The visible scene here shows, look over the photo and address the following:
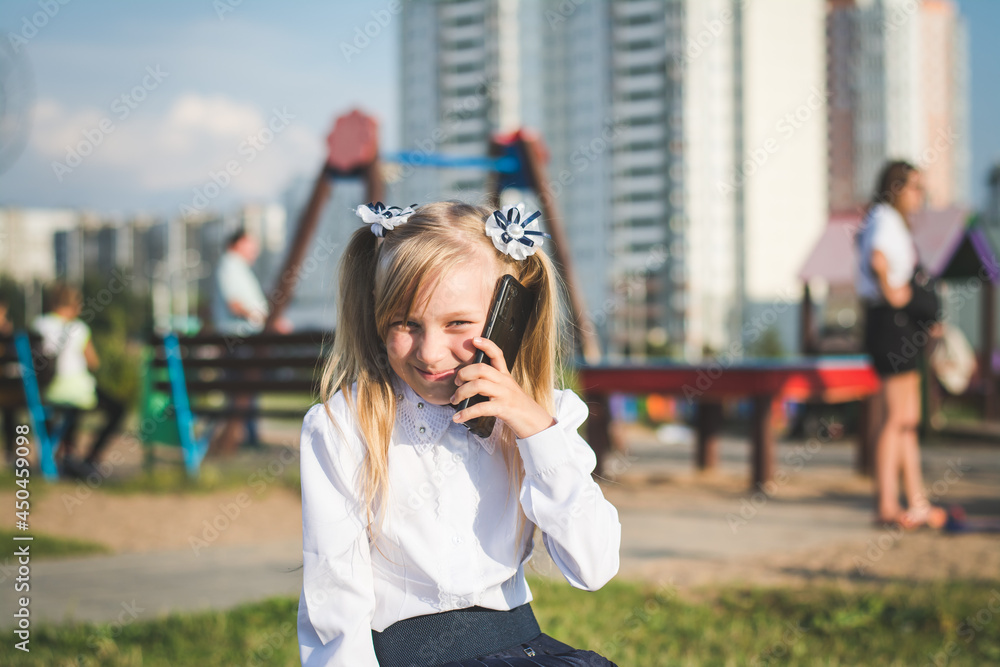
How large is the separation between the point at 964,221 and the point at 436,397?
10.7 m

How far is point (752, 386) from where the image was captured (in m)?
6.53

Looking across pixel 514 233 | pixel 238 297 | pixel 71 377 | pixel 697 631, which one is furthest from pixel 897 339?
pixel 71 377

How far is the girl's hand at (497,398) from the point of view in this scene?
1496 mm

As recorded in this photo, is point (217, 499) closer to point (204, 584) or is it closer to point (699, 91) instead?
point (204, 584)

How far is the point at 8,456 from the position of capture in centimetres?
845

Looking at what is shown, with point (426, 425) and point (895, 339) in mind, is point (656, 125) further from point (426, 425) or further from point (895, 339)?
point (426, 425)

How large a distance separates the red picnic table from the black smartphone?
181 inches

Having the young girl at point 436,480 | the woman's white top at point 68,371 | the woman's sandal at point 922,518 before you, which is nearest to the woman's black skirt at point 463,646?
the young girl at point 436,480

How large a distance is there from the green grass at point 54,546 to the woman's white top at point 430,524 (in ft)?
12.3

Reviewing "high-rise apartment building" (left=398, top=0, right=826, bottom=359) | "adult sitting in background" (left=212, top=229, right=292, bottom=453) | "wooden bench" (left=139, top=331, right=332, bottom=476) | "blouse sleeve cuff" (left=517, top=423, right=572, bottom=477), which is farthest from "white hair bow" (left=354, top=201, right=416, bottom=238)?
"high-rise apartment building" (left=398, top=0, right=826, bottom=359)

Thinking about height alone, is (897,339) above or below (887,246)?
below

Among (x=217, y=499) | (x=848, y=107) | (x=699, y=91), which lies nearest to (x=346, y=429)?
(x=217, y=499)

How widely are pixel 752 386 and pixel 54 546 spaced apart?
4.55 metres

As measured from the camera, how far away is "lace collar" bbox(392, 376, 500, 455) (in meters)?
1.64
